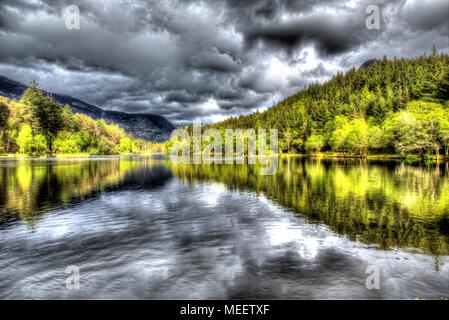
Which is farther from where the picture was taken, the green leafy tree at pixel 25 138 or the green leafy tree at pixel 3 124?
the green leafy tree at pixel 3 124

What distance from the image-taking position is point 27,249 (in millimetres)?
16109

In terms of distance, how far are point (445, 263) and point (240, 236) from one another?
10.8 meters

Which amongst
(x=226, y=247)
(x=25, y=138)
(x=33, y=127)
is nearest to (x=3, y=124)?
(x=33, y=127)

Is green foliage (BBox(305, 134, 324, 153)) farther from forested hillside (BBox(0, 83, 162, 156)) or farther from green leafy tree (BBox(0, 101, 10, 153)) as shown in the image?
green leafy tree (BBox(0, 101, 10, 153))

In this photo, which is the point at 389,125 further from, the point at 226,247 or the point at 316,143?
the point at 226,247

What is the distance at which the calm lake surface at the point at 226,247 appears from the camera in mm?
11547

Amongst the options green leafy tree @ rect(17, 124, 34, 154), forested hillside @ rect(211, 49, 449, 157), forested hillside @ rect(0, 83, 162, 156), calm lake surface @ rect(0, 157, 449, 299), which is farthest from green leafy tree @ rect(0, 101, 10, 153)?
calm lake surface @ rect(0, 157, 449, 299)

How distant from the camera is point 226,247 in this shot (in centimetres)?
1658

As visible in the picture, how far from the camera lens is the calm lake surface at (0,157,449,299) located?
11.5 meters

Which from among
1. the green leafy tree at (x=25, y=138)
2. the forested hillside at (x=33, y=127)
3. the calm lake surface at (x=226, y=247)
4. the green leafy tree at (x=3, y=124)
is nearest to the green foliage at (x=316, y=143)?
the calm lake surface at (x=226, y=247)

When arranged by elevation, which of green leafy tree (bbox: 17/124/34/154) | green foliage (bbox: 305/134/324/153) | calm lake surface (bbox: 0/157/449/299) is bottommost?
calm lake surface (bbox: 0/157/449/299)

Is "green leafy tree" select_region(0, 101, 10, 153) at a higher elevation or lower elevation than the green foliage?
higher

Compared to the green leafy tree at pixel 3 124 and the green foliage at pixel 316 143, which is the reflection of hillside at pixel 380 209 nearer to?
the green foliage at pixel 316 143

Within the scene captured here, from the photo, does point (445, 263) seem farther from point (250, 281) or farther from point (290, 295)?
point (250, 281)
